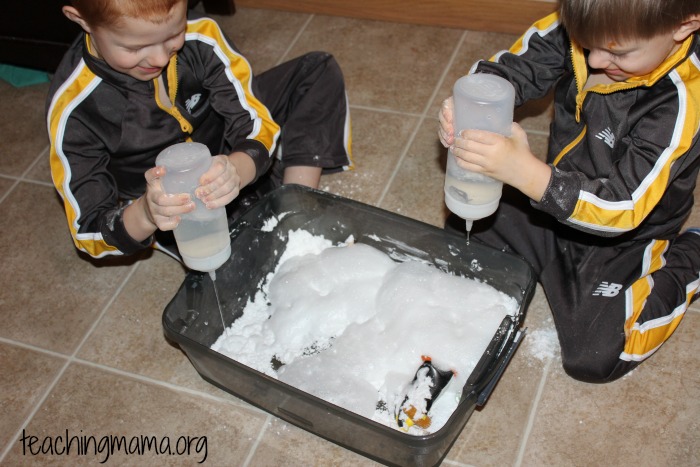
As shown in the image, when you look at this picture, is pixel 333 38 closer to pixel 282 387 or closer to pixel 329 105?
pixel 329 105

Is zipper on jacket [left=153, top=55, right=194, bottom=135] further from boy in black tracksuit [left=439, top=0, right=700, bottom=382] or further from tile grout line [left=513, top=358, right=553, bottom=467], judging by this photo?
tile grout line [left=513, top=358, right=553, bottom=467]

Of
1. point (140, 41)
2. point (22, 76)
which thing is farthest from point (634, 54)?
point (22, 76)

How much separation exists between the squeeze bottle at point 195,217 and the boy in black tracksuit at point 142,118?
0.05 ft

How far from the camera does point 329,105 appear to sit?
1335mm

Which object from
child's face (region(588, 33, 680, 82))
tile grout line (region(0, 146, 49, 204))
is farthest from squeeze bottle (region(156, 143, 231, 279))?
tile grout line (region(0, 146, 49, 204))

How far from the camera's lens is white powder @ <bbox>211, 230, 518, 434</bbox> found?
1022 millimetres

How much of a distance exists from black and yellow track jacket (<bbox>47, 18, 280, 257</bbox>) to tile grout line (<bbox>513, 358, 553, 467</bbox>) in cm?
51

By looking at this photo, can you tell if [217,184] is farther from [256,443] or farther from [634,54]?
[634,54]

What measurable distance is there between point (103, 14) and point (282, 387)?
502 mm

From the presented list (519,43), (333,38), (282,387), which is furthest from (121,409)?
(333,38)

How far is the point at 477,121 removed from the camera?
0.87 m

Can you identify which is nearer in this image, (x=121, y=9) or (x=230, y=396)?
(x=121, y=9)

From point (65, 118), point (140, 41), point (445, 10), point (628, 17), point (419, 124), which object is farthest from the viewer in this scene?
point (445, 10)

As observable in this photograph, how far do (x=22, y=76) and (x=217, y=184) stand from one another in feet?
3.16
